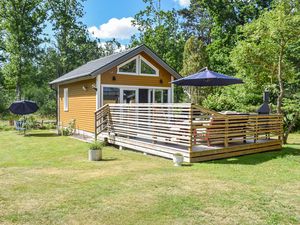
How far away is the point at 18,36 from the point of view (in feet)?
78.3

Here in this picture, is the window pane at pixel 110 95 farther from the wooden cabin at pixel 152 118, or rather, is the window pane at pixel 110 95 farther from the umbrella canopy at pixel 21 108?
the umbrella canopy at pixel 21 108

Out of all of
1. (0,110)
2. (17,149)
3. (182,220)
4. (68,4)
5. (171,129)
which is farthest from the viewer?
(68,4)

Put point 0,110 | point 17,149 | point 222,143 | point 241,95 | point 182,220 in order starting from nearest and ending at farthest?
point 182,220
point 222,143
point 17,149
point 241,95
point 0,110

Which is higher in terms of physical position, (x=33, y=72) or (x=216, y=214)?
(x=33, y=72)

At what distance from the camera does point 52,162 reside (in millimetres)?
7812

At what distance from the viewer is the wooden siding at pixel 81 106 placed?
12.7 m

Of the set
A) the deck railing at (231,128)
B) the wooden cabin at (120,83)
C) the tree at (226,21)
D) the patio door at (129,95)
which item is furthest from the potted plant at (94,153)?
the tree at (226,21)

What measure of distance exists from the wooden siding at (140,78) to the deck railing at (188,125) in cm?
214

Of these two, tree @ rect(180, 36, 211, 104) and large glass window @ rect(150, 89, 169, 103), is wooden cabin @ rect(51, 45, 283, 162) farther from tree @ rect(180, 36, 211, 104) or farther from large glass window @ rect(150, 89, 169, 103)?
tree @ rect(180, 36, 211, 104)

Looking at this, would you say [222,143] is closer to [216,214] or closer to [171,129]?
[171,129]

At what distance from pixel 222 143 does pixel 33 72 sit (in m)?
21.8

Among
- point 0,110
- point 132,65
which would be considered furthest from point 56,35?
point 132,65

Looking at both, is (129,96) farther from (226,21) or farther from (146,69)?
(226,21)

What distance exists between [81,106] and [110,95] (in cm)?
218
